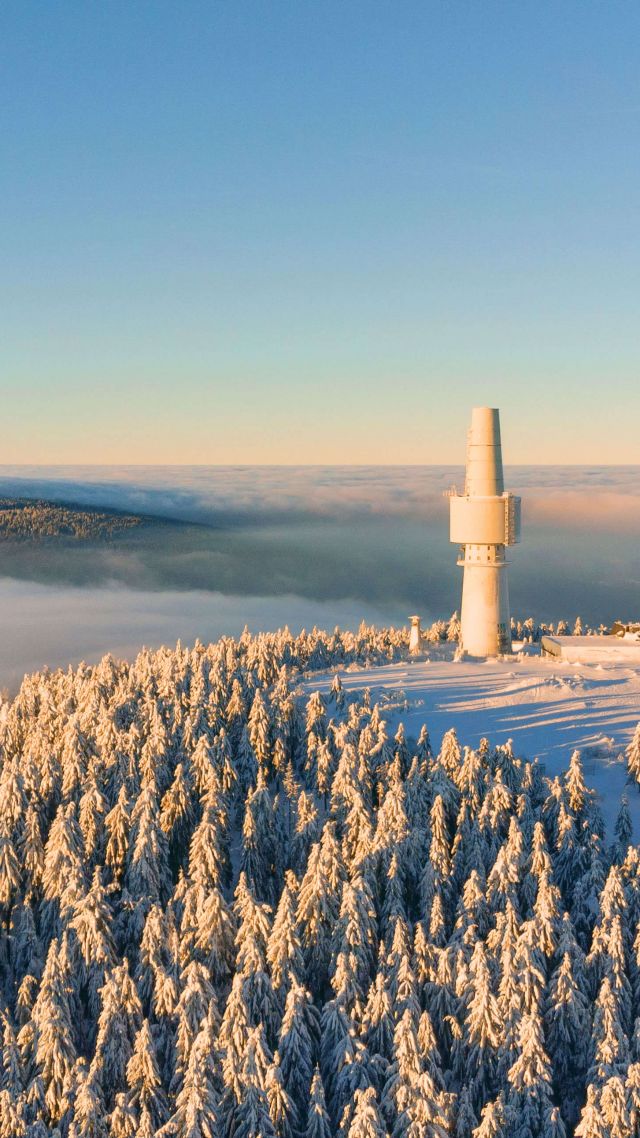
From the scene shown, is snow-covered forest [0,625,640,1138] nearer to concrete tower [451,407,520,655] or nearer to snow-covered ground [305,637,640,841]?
snow-covered ground [305,637,640,841]

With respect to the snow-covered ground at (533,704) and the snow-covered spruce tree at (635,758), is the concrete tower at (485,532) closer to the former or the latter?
the snow-covered ground at (533,704)

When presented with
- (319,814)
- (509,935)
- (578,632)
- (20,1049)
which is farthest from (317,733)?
(578,632)

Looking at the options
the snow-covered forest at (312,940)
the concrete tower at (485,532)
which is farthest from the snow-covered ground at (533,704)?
the concrete tower at (485,532)

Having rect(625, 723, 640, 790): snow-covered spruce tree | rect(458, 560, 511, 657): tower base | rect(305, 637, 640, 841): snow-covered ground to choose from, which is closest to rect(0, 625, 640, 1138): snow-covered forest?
rect(625, 723, 640, 790): snow-covered spruce tree

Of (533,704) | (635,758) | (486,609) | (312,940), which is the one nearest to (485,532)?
(486,609)

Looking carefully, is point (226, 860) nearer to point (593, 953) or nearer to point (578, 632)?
point (593, 953)

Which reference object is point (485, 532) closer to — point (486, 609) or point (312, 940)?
point (486, 609)

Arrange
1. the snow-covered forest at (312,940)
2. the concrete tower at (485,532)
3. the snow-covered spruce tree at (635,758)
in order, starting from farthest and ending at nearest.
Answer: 1. the concrete tower at (485,532)
2. the snow-covered spruce tree at (635,758)
3. the snow-covered forest at (312,940)
